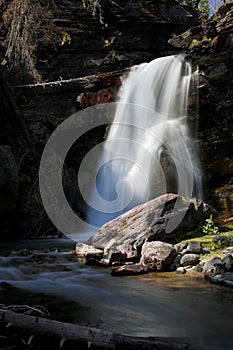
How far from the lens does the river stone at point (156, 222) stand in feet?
25.2

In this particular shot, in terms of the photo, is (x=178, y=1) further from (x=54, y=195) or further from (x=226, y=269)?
(x=226, y=269)

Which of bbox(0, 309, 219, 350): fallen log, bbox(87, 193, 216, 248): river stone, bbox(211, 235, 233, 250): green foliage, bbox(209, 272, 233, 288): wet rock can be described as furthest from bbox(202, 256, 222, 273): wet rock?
bbox(0, 309, 219, 350): fallen log

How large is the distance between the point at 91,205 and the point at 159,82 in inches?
270

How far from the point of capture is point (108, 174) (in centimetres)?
1620

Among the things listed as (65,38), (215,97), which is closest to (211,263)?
(215,97)

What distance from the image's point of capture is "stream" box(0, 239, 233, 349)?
3.41 metres

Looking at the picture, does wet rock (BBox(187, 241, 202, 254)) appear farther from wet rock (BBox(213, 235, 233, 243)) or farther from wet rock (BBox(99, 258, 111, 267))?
wet rock (BBox(99, 258, 111, 267))

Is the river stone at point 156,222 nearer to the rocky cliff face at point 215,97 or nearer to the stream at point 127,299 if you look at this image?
the stream at point 127,299

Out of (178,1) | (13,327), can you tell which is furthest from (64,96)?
(13,327)

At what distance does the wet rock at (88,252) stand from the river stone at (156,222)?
1.07 ft

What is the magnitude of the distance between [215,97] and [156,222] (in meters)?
8.51

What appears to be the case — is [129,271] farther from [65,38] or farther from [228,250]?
[65,38]

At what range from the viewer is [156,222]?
784cm

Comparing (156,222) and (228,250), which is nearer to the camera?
(228,250)
